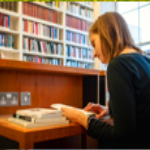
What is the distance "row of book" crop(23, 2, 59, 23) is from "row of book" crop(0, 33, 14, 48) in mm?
528

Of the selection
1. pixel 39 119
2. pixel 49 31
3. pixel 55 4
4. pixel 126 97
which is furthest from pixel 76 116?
pixel 55 4

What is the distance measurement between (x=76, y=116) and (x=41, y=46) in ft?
9.84

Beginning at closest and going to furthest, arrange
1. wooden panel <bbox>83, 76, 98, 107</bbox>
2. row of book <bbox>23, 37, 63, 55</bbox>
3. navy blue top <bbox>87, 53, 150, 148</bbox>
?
1. navy blue top <bbox>87, 53, 150, 148</bbox>
2. wooden panel <bbox>83, 76, 98, 107</bbox>
3. row of book <bbox>23, 37, 63, 55</bbox>

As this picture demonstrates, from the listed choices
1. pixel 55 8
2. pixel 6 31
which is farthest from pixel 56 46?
pixel 6 31

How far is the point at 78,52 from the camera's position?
4465 millimetres

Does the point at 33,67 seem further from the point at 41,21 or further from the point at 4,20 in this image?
the point at 41,21

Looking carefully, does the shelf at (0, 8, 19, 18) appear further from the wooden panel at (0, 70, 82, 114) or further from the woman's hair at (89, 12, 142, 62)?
the woman's hair at (89, 12, 142, 62)

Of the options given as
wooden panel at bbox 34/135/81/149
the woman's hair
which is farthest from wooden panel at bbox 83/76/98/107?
the woman's hair

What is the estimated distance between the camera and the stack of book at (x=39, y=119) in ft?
2.89

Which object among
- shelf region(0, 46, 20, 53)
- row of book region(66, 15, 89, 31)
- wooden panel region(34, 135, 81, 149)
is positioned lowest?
wooden panel region(34, 135, 81, 149)

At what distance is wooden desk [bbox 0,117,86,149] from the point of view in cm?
79

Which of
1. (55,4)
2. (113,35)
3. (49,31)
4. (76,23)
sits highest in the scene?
(55,4)

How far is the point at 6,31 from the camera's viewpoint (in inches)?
136

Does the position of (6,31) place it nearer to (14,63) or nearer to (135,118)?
(14,63)
